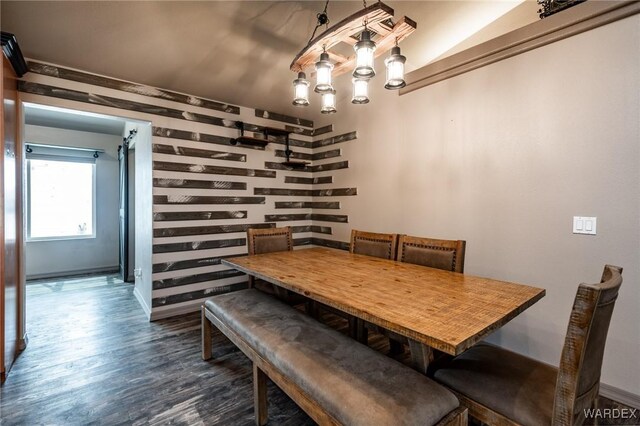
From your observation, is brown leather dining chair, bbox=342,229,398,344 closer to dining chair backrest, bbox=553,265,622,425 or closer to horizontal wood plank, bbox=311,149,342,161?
dining chair backrest, bbox=553,265,622,425

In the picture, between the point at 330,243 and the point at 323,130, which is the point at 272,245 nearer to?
the point at 330,243

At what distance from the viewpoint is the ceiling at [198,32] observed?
218 centimetres

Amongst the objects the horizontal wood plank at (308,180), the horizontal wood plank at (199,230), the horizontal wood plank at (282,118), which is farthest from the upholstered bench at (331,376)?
the horizontal wood plank at (282,118)

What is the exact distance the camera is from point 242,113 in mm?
3738

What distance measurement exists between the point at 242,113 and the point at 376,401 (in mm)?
3541

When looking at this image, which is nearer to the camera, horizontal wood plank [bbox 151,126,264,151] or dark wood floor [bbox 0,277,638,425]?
dark wood floor [bbox 0,277,638,425]

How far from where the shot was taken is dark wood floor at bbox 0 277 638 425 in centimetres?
178

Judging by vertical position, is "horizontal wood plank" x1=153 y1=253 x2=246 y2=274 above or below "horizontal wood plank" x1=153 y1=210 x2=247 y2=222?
below

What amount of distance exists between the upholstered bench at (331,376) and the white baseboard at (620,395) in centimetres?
160

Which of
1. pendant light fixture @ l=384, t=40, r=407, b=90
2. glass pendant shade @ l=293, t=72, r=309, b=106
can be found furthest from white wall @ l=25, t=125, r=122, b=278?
pendant light fixture @ l=384, t=40, r=407, b=90

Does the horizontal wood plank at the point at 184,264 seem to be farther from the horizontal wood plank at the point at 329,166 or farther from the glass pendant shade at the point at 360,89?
the glass pendant shade at the point at 360,89

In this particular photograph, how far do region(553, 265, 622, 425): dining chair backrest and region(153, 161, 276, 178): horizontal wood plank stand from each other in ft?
11.2

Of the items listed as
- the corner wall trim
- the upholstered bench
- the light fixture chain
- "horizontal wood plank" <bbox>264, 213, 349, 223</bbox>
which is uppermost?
the light fixture chain

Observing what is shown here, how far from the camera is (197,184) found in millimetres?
3379
